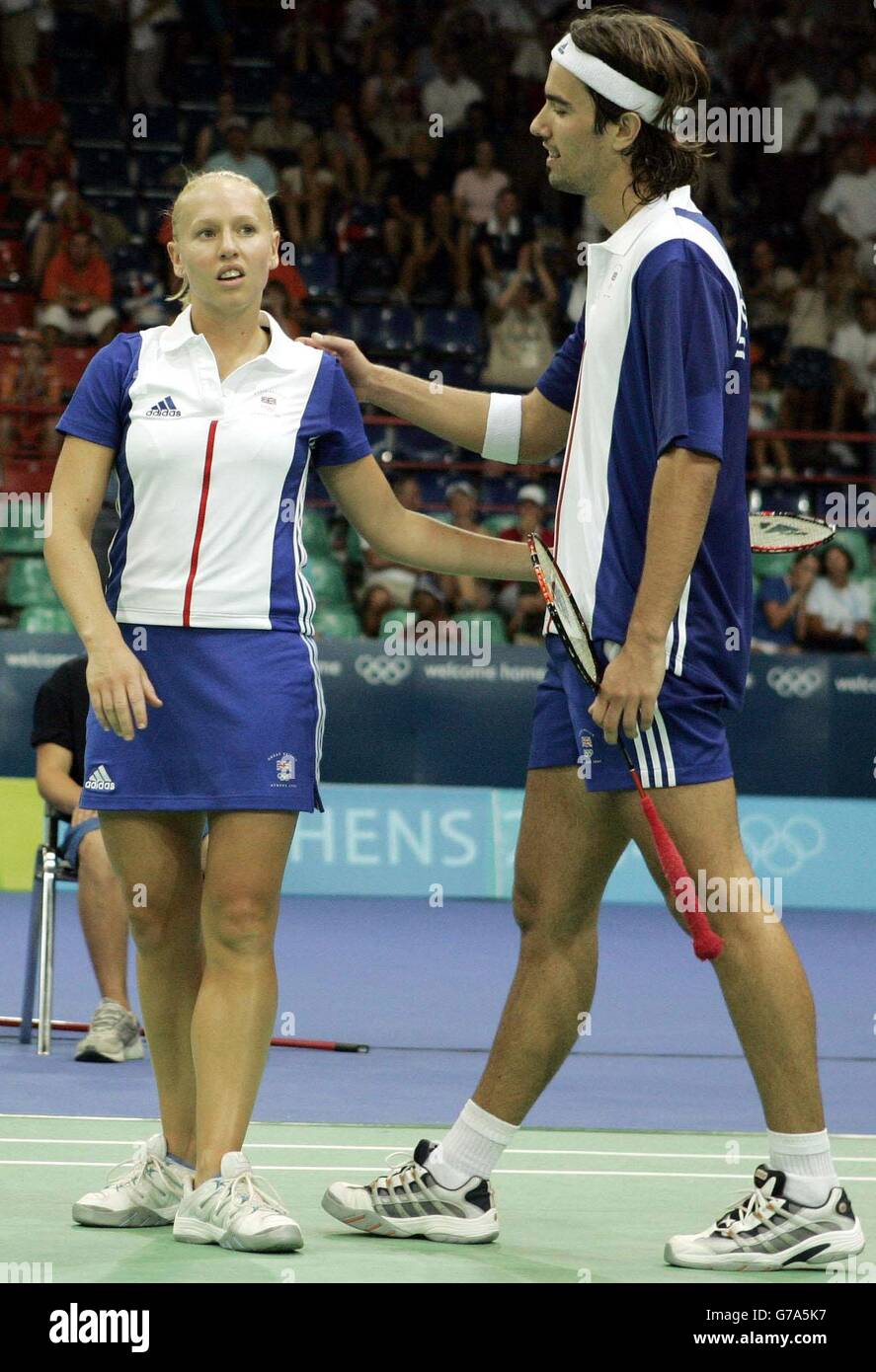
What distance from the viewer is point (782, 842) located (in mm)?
11164

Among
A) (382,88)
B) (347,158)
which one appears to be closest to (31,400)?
(347,158)

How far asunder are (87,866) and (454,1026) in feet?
4.76

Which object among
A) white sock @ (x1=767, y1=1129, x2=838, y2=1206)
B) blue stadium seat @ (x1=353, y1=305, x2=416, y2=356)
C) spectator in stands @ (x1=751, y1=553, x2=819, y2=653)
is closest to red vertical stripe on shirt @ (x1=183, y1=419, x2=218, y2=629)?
white sock @ (x1=767, y1=1129, x2=838, y2=1206)

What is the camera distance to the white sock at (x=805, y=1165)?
364cm

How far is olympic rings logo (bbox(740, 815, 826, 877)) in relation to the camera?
36.2 ft

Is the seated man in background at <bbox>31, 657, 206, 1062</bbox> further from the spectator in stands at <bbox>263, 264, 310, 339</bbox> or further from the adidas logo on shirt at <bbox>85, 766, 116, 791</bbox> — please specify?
the spectator in stands at <bbox>263, 264, 310, 339</bbox>

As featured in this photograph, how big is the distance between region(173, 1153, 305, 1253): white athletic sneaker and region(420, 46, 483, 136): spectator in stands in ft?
46.4

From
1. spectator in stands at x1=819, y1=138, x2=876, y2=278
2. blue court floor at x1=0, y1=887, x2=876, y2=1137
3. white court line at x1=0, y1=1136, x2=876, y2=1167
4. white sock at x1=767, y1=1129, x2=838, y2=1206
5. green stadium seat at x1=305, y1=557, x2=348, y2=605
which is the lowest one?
blue court floor at x1=0, y1=887, x2=876, y2=1137

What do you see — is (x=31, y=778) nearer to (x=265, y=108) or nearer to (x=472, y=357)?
(x=472, y=357)

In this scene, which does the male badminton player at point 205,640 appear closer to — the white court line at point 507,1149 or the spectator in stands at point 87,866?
the white court line at point 507,1149

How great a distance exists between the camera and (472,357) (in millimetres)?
15383

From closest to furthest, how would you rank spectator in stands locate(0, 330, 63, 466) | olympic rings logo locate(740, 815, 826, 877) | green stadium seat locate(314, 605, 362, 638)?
olympic rings logo locate(740, 815, 826, 877) → green stadium seat locate(314, 605, 362, 638) → spectator in stands locate(0, 330, 63, 466)

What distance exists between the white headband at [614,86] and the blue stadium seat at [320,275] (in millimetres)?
11906

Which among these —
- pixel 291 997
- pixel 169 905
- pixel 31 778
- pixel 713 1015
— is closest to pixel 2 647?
pixel 31 778
